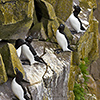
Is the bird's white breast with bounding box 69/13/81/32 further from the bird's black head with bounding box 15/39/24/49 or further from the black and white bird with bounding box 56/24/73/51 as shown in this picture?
the bird's black head with bounding box 15/39/24/49

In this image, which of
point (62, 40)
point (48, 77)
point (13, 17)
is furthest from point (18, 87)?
point (62, 40)

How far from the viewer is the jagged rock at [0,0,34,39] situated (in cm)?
301

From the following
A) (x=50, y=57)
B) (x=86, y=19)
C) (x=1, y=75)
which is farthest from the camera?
(x=86, y=19)

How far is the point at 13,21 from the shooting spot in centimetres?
317

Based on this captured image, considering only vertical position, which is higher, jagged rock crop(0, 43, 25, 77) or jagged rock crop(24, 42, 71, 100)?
jagged rock crop(0, 43, 25, 77)

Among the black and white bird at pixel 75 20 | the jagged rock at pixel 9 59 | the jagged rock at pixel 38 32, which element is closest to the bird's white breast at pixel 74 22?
the black and white bird at pixel 75 20

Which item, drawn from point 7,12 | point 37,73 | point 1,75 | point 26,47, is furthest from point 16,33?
point 1,75

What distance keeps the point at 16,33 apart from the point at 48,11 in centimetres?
151

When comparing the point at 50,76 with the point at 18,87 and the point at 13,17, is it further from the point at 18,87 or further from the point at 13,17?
the point at 13,17

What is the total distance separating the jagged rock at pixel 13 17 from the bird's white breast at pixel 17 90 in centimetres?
103

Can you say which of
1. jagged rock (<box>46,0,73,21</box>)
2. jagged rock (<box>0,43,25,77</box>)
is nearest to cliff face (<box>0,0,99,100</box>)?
jagged rock (<box>0,43,25,77</box>)

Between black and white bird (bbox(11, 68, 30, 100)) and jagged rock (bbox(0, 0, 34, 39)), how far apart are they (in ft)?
2.98

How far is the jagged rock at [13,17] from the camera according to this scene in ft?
9.87

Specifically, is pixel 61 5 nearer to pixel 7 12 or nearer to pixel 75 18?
pixel 75 18
